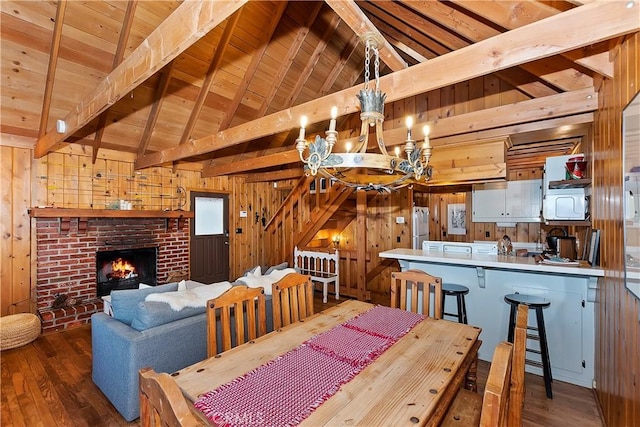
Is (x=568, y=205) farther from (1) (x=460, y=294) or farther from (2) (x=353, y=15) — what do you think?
(2) (x=353, y=15)

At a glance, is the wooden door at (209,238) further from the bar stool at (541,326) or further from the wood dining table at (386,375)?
the bar stool at (541,326)

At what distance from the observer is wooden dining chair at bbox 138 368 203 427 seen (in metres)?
0.74

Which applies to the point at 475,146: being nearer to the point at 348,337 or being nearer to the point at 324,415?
the point at 348,337

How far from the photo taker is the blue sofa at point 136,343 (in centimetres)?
222

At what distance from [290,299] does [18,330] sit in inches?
134

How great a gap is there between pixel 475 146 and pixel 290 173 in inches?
140

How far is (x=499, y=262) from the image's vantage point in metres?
2.85

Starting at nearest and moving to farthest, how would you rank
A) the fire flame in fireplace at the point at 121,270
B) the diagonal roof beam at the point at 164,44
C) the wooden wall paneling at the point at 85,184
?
the diagonal roof beam at the point at 164,44 < the wooden wall paneling at the point at 85,184 < the fire flame in fireplace at the point at 121,270

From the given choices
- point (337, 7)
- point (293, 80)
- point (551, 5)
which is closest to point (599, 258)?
point (551, 5)

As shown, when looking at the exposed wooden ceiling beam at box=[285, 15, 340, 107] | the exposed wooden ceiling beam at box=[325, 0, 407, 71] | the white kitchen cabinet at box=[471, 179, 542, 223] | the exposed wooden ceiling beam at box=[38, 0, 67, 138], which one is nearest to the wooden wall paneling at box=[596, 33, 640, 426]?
the exposed wooden ceiling beam at box=[325, 0, 407, 71]

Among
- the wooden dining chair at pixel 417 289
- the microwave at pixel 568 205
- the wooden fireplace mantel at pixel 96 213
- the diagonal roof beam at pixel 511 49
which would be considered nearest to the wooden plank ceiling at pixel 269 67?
the diagonal roof beam at pixel 511 49

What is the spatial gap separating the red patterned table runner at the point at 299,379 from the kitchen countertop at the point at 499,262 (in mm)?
1339

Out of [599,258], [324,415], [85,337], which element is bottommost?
[85,337]

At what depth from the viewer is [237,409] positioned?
1.17 metres
